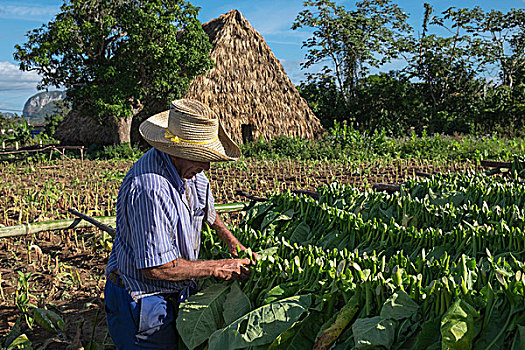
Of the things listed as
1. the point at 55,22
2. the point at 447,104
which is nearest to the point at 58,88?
the point at 55,22

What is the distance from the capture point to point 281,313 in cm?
166

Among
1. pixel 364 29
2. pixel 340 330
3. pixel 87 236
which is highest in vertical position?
pixel 364 29

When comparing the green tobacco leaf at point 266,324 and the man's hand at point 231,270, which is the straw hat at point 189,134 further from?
the green tobacco leaf at point 266,324

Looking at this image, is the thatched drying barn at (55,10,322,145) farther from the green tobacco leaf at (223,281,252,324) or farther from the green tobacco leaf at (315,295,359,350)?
the green tobacco leaf at (315,295,359,350)

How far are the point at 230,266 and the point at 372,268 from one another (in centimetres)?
57

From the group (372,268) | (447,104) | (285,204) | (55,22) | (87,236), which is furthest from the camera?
(447,104)

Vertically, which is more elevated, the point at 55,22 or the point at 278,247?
the point at 55,22

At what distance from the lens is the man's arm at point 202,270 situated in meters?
1.90

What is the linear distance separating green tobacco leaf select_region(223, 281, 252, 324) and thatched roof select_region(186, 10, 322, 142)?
11.6 m

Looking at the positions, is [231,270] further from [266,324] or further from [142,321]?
[142,321]

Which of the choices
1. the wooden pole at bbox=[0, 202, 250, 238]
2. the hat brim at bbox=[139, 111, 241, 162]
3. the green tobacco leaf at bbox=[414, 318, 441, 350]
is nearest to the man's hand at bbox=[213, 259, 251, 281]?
the hat brim at bbox=[139, 111, 241, 162]

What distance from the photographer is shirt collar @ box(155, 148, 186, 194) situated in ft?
6.56

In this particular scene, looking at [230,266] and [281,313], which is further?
[230,266]

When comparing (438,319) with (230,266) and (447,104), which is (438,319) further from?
(447,104)
